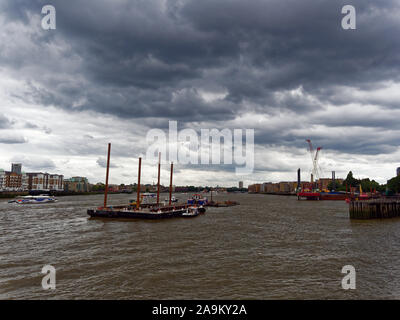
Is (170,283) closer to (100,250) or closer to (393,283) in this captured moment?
(100,250)

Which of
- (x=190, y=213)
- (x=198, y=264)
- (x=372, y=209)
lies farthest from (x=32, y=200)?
(x=372, y=209)

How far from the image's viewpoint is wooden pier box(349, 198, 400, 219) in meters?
57.2

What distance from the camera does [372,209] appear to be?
58.5 m

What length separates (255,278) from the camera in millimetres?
19125

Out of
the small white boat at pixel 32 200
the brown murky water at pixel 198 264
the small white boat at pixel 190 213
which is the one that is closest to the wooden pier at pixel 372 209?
the brown murky water at pixel 198 264

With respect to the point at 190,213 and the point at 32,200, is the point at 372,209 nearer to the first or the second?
the point at 190,213

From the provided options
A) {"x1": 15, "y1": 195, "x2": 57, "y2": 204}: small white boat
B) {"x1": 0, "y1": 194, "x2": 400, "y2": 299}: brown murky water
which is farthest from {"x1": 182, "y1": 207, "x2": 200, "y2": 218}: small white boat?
{"x1": 15, "y1": 195, "x2": 57, "y2": 204}: small white boat

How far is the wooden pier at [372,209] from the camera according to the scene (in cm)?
5716

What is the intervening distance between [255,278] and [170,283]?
19.1 feet

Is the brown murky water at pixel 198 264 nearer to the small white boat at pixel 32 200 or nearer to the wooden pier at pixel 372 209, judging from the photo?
the wooden pier at pixel 372 209

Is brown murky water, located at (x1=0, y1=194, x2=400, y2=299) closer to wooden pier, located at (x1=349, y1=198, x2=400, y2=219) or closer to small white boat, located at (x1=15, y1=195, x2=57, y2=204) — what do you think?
wooden pier, located at (x1=349, y1=198, x2=400, y2=219)
